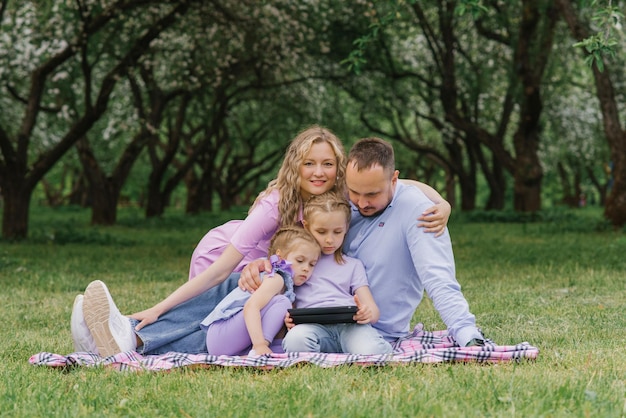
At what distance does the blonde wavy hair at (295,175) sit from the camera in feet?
17.8

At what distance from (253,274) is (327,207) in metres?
0.63

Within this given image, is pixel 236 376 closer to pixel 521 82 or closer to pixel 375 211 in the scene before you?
pixel 375 211

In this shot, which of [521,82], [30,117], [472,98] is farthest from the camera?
[472,98]

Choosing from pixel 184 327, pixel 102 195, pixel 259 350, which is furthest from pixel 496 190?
pixel 259 350

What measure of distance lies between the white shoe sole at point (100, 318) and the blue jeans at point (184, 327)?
0.26 meters

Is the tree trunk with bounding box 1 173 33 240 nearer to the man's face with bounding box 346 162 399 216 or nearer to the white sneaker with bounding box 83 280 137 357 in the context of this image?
the white sneaker with bounding box 83 280 137 357

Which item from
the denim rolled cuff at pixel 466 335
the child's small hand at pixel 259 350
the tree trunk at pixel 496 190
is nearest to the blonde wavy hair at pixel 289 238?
the child's small hand at pixel 259 350

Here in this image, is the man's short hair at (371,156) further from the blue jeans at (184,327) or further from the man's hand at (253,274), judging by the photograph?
the blue jeans at (184,327)

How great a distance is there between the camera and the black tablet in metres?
4.96

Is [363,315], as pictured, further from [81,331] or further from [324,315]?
[81,331]

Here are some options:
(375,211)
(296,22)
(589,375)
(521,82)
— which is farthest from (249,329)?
(521,82)

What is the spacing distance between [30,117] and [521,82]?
11039mm

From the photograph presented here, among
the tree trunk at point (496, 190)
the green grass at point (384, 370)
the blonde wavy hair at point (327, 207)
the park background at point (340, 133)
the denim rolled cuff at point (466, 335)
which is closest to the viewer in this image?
the green grass at point (384, 370)

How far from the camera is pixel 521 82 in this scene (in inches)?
761
